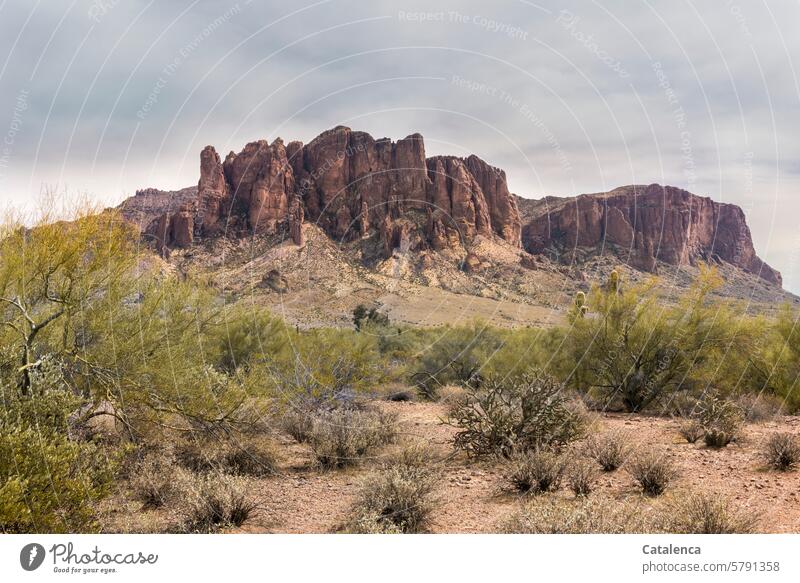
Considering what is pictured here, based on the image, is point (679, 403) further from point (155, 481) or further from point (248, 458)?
point (155, 481)

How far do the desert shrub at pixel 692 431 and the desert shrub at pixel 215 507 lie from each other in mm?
10297

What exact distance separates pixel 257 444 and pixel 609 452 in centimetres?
710

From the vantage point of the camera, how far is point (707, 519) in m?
6.54

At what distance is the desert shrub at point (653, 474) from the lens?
28.9 ft

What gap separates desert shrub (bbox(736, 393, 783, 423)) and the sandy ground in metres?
3.13

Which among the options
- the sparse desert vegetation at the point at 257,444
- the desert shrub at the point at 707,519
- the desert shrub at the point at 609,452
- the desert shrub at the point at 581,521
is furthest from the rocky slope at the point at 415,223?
the desert shrub at the point at 707,519

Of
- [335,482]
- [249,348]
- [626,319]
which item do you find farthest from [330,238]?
[335,482]

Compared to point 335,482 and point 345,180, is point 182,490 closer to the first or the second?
point 335,482

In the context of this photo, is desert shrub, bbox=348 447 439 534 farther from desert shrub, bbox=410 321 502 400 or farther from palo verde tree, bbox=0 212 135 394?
desert shrub, bbox=410 321 502 400

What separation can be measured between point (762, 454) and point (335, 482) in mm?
8503

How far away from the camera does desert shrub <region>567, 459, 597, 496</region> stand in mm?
8758

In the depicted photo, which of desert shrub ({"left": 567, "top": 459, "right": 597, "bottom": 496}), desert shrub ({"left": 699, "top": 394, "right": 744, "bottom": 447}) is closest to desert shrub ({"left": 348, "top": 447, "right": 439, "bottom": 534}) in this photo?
desert shrub ({"left": 567, "top": 459, "right": 597, "bottom": 496})

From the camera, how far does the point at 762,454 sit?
10.8 metres

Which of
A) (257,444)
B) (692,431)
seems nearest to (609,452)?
(692,431)
